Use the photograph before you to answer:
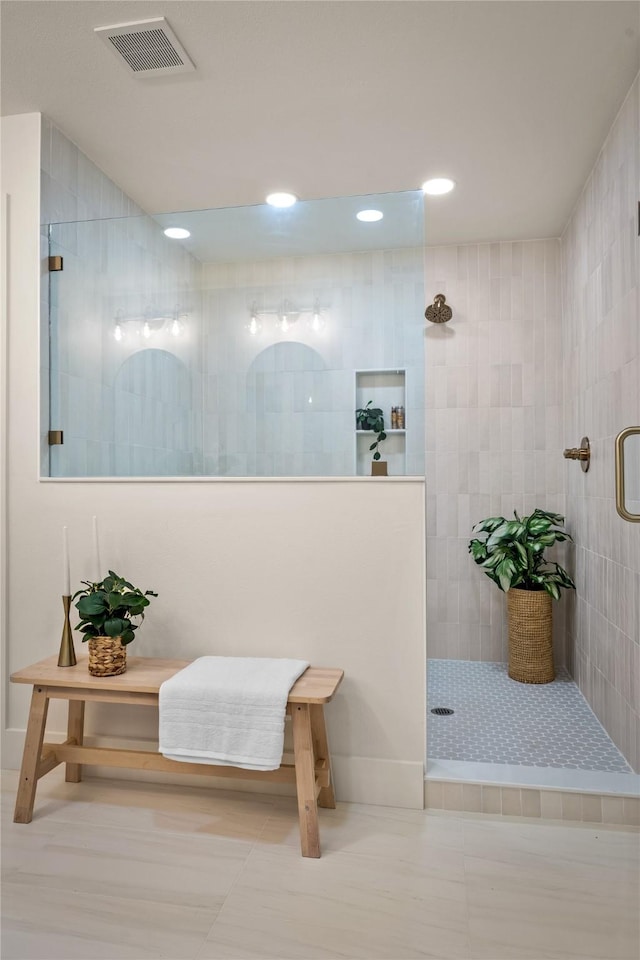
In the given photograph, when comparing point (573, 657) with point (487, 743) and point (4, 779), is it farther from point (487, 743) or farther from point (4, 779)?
point (4, 779)

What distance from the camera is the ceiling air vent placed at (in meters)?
1.96

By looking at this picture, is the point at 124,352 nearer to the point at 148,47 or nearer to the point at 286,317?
the point at 286,317

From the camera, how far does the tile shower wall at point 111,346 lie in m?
2.36

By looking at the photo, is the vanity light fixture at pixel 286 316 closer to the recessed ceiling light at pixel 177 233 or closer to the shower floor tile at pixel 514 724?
the recessed ceiling light at pixel 177 233

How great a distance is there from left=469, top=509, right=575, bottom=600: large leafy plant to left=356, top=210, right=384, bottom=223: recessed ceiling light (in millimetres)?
→ 1771

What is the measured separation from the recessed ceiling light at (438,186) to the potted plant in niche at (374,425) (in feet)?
4.52

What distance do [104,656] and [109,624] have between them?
4.1 inches

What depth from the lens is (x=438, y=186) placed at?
2.99 meters

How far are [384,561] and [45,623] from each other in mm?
1294

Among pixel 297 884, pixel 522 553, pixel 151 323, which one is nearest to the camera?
pixel 297 884

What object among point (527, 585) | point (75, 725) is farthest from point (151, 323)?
point (527, 585)

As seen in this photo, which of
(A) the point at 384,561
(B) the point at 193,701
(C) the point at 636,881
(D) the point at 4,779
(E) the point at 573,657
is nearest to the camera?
(C) the point at 636,881

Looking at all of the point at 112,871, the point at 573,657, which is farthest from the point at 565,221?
the point at 112,871

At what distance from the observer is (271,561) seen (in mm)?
2248
